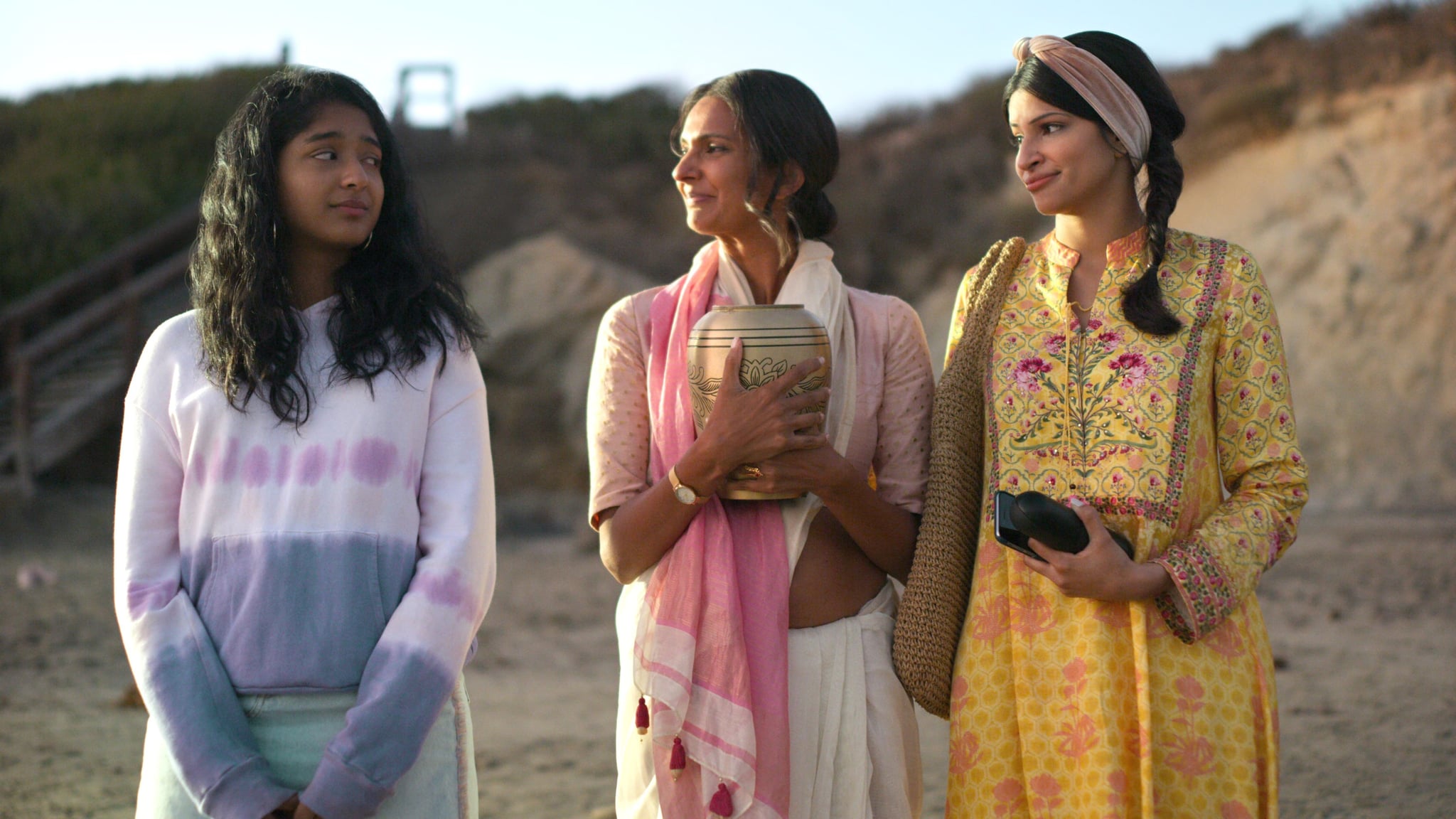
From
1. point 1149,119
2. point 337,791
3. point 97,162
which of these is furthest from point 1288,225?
point 97,162

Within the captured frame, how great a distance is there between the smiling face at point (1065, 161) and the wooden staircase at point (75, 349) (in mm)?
11231

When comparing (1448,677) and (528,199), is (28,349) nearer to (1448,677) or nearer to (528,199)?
(528,199)

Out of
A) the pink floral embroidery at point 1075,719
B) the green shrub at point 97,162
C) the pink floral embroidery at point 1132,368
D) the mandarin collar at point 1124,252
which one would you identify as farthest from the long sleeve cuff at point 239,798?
the green shrub at point 97,162

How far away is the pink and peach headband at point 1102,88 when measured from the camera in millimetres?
2330

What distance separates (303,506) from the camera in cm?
203

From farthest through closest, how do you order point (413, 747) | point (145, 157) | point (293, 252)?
point (145, 157), point (293, 252), point (413, 747)

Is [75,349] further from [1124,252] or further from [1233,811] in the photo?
[1233,811]

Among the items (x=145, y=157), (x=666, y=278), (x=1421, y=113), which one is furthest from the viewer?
(x=145, y=157)

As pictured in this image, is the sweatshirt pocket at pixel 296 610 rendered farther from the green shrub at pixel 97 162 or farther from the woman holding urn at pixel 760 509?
the green shrub at pixel 97 162

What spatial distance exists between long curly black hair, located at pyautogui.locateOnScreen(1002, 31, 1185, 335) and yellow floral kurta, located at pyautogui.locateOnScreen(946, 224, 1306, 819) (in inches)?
1.5

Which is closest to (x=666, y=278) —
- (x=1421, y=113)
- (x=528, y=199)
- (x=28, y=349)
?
(x=528, y=199)

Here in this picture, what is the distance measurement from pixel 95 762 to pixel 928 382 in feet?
14.3

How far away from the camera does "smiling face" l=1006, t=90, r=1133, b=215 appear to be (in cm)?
235

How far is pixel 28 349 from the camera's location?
493 inches
